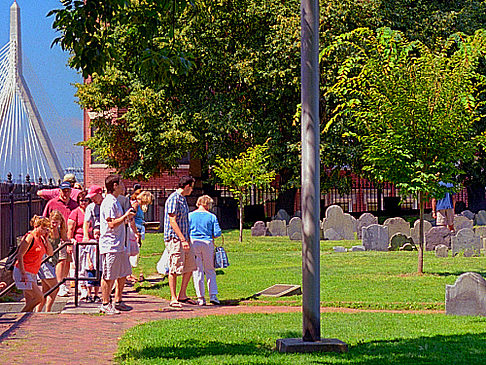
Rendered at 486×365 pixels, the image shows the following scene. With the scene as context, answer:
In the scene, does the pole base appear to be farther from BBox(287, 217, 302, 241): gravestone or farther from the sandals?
BBox(287, 217, 302, 241): gravestone

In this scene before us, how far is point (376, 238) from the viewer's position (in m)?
22.5

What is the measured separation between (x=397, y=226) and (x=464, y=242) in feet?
13.3

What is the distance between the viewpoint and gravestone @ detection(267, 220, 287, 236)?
29484 millimetres

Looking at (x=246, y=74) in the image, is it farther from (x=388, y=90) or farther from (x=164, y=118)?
(x=388, y=90)

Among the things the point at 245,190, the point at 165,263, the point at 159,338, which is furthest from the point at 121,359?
the point at 245,190

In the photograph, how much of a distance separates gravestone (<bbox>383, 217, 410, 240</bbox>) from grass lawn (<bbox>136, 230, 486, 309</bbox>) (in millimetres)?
1893

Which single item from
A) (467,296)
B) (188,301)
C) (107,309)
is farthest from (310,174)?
(188,301)

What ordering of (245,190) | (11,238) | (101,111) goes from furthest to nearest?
(101,111) < (245,190) < (11,238)

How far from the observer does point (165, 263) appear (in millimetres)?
14188

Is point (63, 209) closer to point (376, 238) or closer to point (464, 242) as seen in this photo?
point (464, 242)

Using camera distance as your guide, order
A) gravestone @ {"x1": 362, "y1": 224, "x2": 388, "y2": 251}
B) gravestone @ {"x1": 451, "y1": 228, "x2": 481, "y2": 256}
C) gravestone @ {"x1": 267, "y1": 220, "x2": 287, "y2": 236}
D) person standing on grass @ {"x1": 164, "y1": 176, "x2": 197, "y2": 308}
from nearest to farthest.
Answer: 1. person standing on grass @ {"x1": 164, "y1": 176, "x2": 197, "y2": 308}
2. gravestone @ {"x1": 451, "y1": 228, "x2": 481, "y2": 256}
3. gravestone @ {"x1": 362, "y1": 224, "x2": 388, "y2": 251}
4. gravestone @ {"x1": 267, "y1": 220, "x2": 287, "y2": 236}

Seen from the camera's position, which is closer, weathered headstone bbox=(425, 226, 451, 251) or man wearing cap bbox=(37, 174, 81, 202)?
man wearing cap bbox=(37, 174, 81, 202)

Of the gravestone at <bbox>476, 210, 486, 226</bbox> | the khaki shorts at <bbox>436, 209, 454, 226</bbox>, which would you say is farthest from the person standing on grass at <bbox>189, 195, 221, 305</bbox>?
the gravestone at <bbox>476, 210, 486, 226</bbox>

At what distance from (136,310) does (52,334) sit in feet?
8.92
